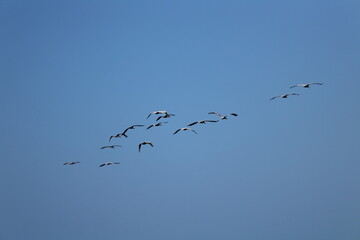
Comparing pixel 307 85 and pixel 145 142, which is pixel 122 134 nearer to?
pixel 145 142

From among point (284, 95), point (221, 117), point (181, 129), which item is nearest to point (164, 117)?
point (181, 129)

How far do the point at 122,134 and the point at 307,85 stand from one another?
2732 cm

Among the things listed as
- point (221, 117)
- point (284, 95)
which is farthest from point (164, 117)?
point (284, 95)

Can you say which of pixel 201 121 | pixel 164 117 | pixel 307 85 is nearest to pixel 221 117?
pixel 201 121

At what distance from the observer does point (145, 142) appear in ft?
230

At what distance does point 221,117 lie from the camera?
6950cm

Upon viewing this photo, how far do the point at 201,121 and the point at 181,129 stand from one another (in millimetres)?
3066

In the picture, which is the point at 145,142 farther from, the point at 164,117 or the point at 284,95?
the point at 284,95

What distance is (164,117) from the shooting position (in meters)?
70.4

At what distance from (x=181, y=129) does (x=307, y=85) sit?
61.4 ft

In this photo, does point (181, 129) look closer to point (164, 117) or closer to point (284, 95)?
point (164, 117)

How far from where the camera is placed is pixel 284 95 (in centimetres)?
6988

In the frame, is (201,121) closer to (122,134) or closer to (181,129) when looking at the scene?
(181,129)

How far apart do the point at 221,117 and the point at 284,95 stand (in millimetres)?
9601
